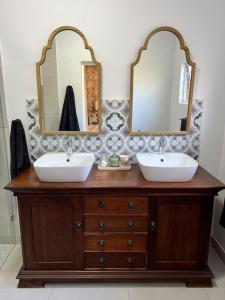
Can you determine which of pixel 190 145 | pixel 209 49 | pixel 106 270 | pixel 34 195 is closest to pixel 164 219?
pixel 106 270

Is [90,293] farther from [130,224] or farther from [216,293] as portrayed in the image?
[216,293]

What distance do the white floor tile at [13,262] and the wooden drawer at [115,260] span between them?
692 millimetres

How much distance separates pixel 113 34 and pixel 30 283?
2115 millimetres

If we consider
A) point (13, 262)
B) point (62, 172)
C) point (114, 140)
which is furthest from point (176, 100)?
point (13, 262)

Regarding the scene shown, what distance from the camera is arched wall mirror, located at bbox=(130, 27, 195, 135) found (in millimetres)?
1899

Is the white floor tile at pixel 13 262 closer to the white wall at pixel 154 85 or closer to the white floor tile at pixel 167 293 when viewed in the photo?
the white floor tile at pixel 167 293

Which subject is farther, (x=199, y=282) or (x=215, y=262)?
(x=215, y=262)

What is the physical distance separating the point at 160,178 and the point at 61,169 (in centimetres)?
71

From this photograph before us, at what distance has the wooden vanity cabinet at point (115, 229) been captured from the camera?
1629 millimetres

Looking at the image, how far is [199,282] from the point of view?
178 centimetres

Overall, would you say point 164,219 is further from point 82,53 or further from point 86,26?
point 86,26

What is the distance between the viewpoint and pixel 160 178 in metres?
1.64

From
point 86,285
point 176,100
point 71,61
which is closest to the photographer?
point 86,285

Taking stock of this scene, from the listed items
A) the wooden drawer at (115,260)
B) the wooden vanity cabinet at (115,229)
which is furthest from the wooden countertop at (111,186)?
the wooden drawer at (115,260)
